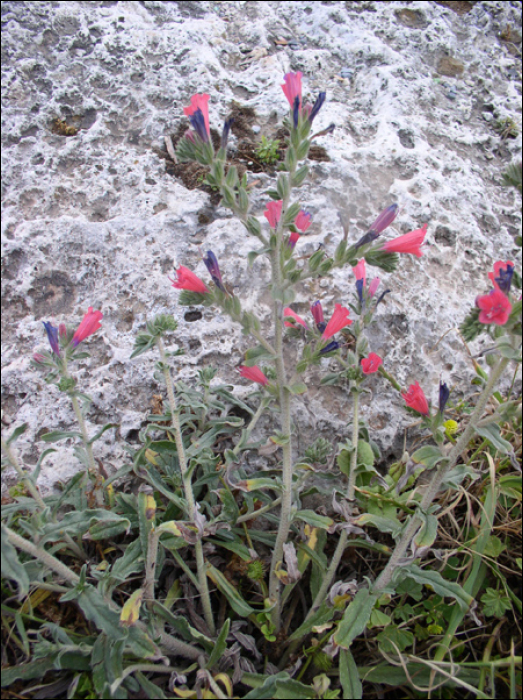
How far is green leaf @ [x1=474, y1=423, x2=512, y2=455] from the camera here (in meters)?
1.79

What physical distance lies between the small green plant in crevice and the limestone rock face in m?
0.08

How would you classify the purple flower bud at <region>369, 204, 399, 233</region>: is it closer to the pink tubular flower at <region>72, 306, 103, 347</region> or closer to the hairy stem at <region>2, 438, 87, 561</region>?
the pink tubular flower at <region>72, 306, 103, 347</region>

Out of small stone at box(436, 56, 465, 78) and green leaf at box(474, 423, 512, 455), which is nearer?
green leaf at box(474, 423, 512, 455)

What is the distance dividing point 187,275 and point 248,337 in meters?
0.96

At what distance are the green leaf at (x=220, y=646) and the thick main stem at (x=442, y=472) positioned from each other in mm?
625

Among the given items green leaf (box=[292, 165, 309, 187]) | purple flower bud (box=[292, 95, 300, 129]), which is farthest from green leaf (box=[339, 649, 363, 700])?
purple flower bud (box=[292, 95, 300, 129])

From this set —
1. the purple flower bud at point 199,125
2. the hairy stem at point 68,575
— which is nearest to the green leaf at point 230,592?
the hairy stem at point 68,575

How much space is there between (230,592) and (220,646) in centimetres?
23

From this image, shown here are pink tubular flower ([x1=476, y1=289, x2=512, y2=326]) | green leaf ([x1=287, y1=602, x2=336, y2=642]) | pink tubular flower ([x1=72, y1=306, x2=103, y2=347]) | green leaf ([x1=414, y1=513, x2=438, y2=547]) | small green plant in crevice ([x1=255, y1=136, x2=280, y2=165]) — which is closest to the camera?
pink tubular flower ([x1=476, y1=289, x2=512, y2=326])

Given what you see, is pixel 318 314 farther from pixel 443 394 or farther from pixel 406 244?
pixel 443 394

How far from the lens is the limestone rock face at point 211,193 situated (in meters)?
2.80

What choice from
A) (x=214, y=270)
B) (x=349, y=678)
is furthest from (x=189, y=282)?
(x=349, y=678)

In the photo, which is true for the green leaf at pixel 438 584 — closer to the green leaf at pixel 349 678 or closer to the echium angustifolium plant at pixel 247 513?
the echium angustifolium plant at pixel 247 513

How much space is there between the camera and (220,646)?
6.56ft
